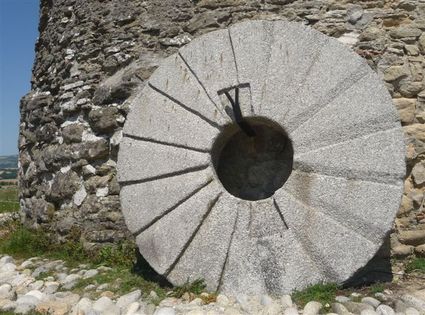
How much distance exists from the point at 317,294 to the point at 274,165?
3.57ft

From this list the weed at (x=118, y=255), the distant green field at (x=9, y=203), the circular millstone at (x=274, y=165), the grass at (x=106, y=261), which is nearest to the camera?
the circular millstone at (x=274, y=165)

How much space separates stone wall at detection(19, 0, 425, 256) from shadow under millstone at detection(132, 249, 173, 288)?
1.21ft

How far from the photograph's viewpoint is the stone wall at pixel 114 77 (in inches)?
144

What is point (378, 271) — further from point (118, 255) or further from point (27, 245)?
point (27, 245)

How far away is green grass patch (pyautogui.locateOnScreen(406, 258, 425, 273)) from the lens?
11.3 ft

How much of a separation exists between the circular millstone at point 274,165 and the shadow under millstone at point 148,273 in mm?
169

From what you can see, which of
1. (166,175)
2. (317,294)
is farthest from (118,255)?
(317,294)

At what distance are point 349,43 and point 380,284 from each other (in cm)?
171

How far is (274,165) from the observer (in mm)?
3719

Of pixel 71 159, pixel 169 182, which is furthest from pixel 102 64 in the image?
pixel 169 182

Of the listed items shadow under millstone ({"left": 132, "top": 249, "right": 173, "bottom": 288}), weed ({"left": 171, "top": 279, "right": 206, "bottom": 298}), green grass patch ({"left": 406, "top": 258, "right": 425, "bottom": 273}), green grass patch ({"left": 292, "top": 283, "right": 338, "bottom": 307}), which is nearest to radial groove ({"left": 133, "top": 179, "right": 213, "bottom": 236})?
shadow under millstone ({"left": 132, "top": 249, "right": 173, "bottom": 288})

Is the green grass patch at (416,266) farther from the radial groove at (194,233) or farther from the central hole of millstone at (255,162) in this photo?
the radial groove at (194,233)

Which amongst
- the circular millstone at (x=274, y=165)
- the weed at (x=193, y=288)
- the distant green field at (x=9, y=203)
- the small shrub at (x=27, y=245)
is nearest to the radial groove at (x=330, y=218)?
the circular millstone at (x=274, y=165)

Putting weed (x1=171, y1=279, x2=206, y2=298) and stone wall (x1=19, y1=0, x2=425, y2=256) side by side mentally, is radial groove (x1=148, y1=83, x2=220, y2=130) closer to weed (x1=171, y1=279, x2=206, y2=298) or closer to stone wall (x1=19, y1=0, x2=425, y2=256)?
stone wall (x1=19, y1=0, x2=425, y2=256)
